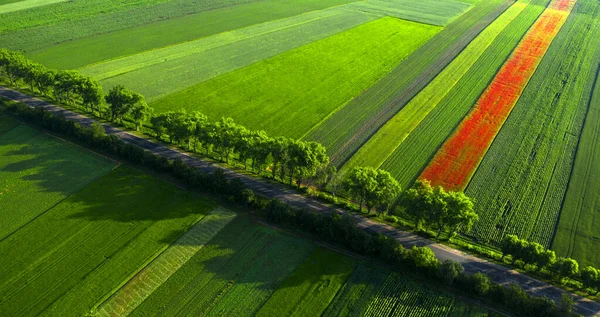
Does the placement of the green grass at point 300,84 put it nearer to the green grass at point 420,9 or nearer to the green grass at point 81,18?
the green grass at point 420,9

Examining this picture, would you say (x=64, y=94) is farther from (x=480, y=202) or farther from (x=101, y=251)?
(x=480, y=202)

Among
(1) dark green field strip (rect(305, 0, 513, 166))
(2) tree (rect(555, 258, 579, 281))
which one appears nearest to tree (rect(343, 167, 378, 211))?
(1) dark green field strip (rect(305, 0, 513, 166))

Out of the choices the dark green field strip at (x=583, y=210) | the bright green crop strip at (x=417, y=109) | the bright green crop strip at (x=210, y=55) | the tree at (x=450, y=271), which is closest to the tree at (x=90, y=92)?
the bright green crop strip at (x=210, y=55)

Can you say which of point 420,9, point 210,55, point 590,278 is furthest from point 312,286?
point 420,9

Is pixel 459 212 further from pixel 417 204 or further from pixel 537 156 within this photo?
pixel 537 156

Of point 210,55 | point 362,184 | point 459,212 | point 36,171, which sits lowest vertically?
point 459,212
